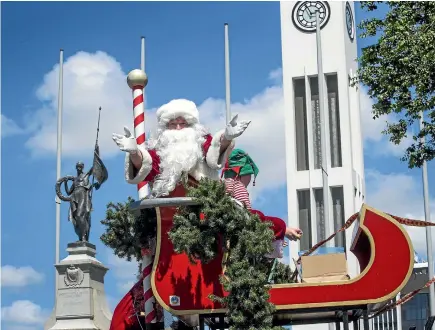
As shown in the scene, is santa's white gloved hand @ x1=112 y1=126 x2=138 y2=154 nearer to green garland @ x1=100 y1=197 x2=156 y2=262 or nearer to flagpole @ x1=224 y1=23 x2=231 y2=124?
green garland @ x1=100 y1=197 x2=156 y2=262

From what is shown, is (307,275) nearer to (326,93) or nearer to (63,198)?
(63,198)

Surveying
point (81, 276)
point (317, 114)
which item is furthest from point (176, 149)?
point (317, 114)

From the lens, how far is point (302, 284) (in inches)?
339

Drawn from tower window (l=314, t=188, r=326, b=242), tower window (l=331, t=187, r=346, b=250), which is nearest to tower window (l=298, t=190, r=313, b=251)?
tower window (l=314, t=188, r=326, b=242)

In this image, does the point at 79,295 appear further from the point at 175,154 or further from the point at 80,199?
the point at 175,154

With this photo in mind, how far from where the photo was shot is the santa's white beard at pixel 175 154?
341 inches

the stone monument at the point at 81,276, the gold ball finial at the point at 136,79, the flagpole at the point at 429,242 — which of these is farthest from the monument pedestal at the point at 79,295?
the flagpole at the point at 429,242

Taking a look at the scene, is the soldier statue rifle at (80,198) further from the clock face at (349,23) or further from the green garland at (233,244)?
the clock face at (349,23)

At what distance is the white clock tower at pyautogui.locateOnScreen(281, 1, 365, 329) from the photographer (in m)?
40.7

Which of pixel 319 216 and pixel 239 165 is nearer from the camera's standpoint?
pixel 239 165

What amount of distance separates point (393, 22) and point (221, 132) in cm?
636

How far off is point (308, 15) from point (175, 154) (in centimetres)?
3350

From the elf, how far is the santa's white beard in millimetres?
505

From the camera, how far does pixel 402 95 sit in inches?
536
